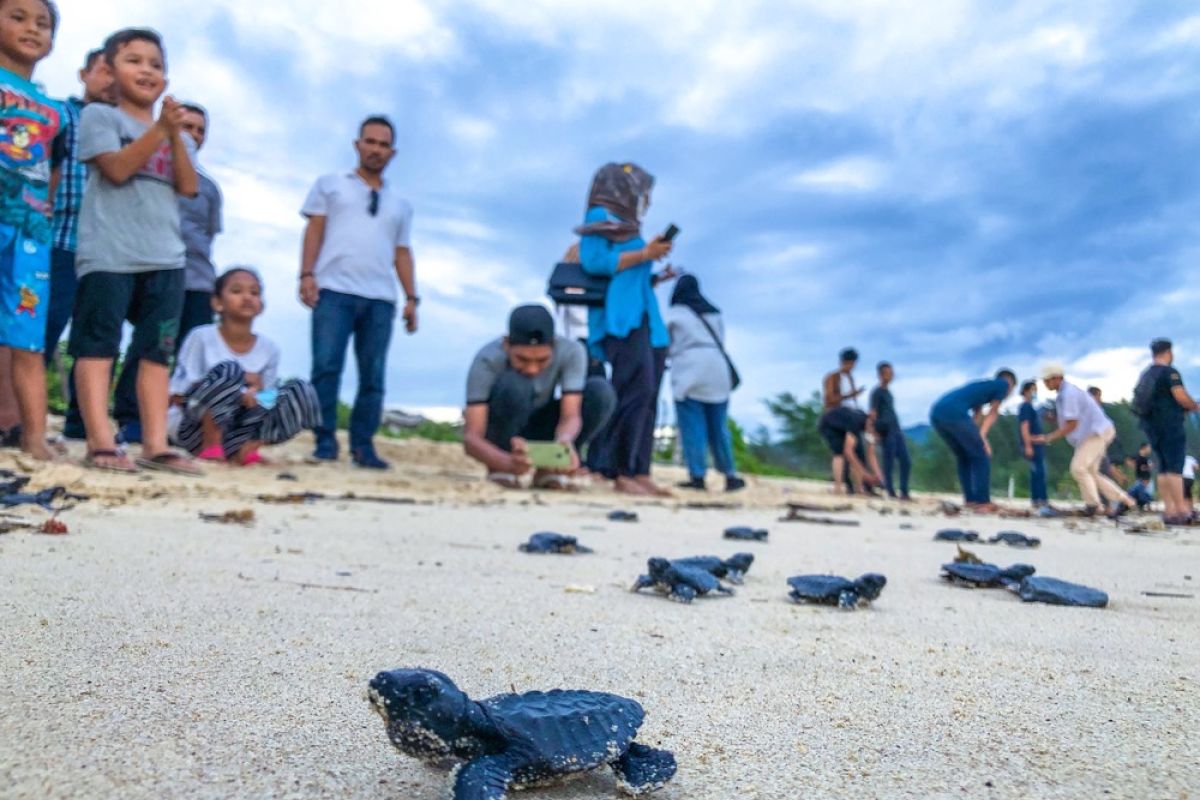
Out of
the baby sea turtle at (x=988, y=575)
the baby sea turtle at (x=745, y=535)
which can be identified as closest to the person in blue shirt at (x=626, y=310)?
the baby sea turtle at (x=745, y=535)

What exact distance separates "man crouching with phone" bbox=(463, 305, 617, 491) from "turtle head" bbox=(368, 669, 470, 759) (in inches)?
173


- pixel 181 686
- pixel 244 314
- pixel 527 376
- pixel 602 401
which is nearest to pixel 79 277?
pixel 244 314

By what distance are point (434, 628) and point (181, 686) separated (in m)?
0.46

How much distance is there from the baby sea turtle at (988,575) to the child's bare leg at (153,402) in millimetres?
3399

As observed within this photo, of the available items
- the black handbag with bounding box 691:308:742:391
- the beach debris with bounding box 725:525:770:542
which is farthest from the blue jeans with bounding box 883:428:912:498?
the beach debris with bounding box 725:525:770:542

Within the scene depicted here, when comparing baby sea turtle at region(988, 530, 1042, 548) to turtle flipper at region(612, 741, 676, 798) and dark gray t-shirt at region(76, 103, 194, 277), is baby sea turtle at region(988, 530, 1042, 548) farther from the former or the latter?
dark gray t-shirt at region(76, 103, 194, 277)

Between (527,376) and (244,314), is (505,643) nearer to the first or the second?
(527,376)

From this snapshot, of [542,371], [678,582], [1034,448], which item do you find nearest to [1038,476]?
[1034,448]

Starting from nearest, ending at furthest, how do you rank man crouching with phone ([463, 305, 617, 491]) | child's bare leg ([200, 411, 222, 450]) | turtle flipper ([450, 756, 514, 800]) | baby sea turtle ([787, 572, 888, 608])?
turtle flipper ([450, 756, 514, 800])
baby sea turtle ([787, 572, 888, 608])
man crouching with phone ([463, 305, 617, 491])
child's bare leg ([200, 411, 222, 450])

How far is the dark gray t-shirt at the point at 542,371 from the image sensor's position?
5.39 meters

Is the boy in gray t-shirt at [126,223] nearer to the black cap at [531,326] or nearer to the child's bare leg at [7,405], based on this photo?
the child's bare leg at [7,405]

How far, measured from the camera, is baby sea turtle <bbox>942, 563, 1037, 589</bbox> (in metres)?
2.10

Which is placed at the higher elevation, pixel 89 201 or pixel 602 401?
pixel 89 201

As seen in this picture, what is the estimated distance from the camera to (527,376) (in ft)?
17.8
